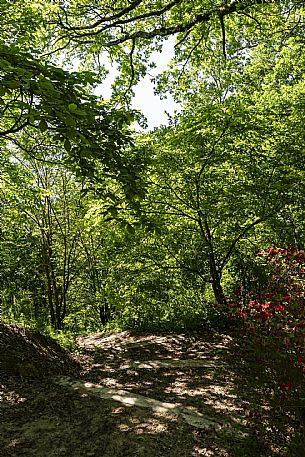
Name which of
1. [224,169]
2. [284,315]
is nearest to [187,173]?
[224,169]

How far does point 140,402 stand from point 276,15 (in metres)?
Answer: 8.67

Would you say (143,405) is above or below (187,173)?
below

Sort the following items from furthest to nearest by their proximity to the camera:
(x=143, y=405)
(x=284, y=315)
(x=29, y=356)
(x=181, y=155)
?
(x=181, y=155), (x=29, y=356), (x=143, y=405), (x=284, y=315)

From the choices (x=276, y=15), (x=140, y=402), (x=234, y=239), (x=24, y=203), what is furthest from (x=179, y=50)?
(x=140, y=402)

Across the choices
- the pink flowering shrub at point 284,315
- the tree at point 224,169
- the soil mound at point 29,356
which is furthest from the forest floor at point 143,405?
the tree at point 224,169

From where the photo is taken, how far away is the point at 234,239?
9125mm

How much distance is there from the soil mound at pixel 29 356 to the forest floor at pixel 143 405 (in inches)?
0.7

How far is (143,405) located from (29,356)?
7.89 ft

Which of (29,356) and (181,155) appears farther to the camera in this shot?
(181,155)

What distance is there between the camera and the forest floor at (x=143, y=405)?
3529 millimetres

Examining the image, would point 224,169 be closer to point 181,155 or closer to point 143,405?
point 181,155

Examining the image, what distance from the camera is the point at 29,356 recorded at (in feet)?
19.5

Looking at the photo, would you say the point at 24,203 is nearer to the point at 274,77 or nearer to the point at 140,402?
the point at 140,402

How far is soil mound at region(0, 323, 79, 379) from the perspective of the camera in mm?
5500
